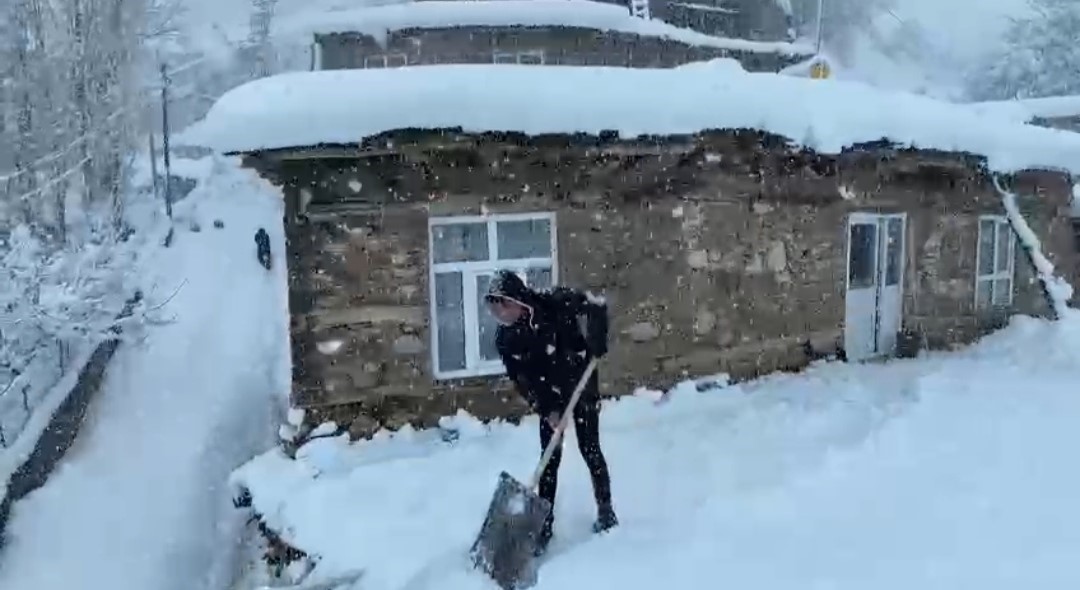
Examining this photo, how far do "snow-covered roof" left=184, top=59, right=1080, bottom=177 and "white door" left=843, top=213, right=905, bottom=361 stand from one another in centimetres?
167

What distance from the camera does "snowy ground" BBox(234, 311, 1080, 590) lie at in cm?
465

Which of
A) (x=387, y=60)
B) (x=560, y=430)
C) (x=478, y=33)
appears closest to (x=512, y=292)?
(x=560, y=430)

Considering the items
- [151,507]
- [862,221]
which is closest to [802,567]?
[862,221]

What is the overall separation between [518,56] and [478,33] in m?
0.88

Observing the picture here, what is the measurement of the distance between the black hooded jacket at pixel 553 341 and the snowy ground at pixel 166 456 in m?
4.01

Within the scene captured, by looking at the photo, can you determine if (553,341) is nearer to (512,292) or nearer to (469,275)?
(512,292)

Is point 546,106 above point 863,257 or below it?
above

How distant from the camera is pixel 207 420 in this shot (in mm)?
11984

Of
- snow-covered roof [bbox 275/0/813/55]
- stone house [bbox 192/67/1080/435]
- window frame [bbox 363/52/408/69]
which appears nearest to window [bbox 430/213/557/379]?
stone house [bbox 192/67/1080/435]

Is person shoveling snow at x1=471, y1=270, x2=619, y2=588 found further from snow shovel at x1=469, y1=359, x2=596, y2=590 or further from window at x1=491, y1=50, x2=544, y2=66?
window at x1=491, y1=50, x2=544, y2=66

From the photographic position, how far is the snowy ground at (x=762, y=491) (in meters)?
4.65

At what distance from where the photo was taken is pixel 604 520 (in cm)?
533

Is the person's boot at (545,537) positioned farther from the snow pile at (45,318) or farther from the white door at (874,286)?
the snow pile at (45,318)

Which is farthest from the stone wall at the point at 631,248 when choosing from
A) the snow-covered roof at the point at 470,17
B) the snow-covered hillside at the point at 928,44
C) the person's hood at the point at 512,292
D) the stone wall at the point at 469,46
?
the snow-covered hillside at the point at 928,44
